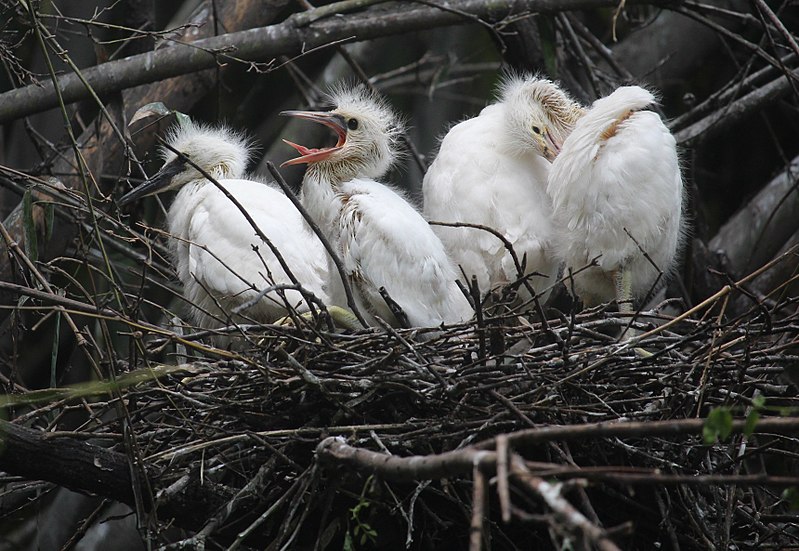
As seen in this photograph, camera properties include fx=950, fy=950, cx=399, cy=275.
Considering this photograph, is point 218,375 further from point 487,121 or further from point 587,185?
point 487,121

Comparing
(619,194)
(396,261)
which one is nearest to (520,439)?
(396,261)

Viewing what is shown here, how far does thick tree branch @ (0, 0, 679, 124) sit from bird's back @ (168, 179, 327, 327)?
0.53 meters

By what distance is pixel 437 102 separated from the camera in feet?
24.5

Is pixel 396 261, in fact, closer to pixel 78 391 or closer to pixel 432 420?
pixel 432 420

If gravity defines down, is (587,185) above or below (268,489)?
above

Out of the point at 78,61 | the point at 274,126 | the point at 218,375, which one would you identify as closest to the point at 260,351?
the point at 218,375

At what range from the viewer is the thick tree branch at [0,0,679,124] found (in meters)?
3.78

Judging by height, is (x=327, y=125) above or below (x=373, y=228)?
above

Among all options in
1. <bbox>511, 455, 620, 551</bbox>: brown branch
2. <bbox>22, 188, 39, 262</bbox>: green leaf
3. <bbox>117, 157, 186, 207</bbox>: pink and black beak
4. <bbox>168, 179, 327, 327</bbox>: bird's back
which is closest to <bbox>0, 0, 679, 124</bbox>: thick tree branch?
<bbox>117, 157, 186, 207</bbox>: pink and black beak

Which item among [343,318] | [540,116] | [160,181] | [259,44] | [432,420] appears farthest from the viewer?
[160,181]

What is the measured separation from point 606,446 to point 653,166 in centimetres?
114

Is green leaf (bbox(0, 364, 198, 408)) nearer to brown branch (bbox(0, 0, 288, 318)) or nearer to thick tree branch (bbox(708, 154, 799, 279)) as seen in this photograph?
brown branch (bbox(0, 0, 288, 318))

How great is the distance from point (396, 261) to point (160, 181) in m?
1.41

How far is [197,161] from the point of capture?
14.0ft
